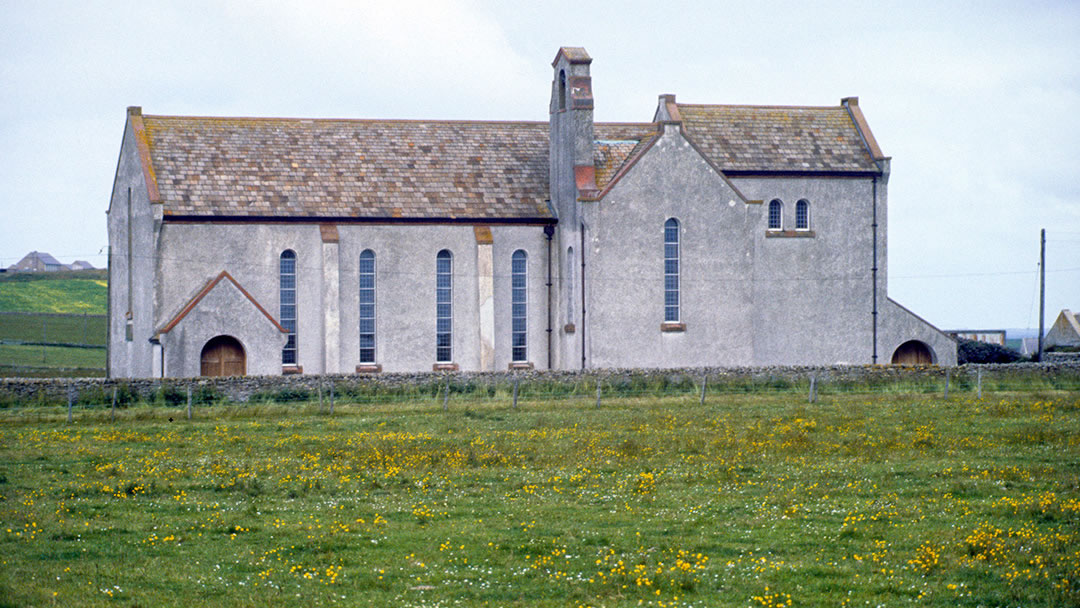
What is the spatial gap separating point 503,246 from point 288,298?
8852mm

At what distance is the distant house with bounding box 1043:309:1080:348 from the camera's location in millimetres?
→ 76562

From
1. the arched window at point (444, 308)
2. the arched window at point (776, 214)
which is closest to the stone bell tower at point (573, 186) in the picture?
the arched window at point (444, 308)

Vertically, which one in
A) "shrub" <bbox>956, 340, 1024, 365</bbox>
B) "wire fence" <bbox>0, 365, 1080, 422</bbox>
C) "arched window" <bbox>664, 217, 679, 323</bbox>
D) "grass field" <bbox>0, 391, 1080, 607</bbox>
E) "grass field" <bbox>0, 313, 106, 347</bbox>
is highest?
"arched window" <bbox>664, 217, 679, 323</bbox>

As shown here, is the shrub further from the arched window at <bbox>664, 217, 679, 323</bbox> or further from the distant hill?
the distant hill

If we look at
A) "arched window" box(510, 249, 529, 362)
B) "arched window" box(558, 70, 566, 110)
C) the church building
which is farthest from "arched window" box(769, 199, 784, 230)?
"arched window" box(510, 249, 529, 362)

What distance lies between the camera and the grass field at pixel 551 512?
14.3 meters

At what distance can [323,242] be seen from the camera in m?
48.0

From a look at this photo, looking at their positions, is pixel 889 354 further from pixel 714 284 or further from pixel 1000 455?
pixel 1000 455

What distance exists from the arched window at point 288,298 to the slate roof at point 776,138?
17.6 m

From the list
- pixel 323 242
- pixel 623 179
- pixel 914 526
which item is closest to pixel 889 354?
pixel 623 179

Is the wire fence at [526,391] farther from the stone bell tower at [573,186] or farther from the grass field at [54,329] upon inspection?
the grass field at [54,329]

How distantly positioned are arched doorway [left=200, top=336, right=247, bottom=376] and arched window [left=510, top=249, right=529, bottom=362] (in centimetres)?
1123

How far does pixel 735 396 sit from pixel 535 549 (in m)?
25.0

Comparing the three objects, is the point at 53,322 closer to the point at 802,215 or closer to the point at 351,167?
the point at 351,167
